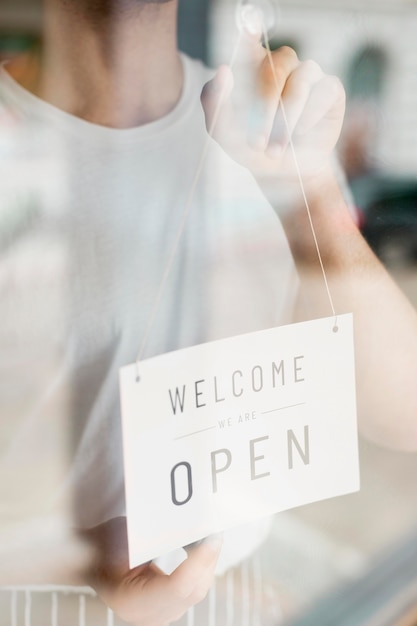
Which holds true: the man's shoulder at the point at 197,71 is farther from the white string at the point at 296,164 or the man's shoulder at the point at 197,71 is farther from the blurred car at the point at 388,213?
the blurred car at the point at 388,213

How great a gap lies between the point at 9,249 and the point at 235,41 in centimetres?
32

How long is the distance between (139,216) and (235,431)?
25 centimetres

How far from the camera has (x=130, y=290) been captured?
74 centimetres

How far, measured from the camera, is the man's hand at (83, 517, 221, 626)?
749mm

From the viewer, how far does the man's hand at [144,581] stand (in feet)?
2.46

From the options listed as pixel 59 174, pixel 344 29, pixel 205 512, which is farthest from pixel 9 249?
pixel 344 29

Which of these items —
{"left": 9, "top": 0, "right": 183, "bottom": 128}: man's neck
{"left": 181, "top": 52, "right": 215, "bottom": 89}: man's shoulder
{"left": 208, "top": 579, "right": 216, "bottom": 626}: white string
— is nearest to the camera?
{"left": 9, "top": 0, "right": 183, "bottom": 128}: man's neck

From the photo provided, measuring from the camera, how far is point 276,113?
792 millimetres

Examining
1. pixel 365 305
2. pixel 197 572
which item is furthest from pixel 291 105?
pixel 197 572

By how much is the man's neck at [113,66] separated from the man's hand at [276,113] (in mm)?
58

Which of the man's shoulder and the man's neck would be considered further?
the man's shoulder

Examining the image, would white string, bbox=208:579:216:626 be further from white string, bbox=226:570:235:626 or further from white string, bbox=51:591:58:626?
white string, bbox=51:591:58:626

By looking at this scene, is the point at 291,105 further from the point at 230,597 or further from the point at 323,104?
the point at 230,597

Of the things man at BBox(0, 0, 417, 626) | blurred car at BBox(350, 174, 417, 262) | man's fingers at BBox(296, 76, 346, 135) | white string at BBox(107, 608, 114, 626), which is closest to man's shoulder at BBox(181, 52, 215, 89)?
man at BBox(0, 0, 417, 626)
